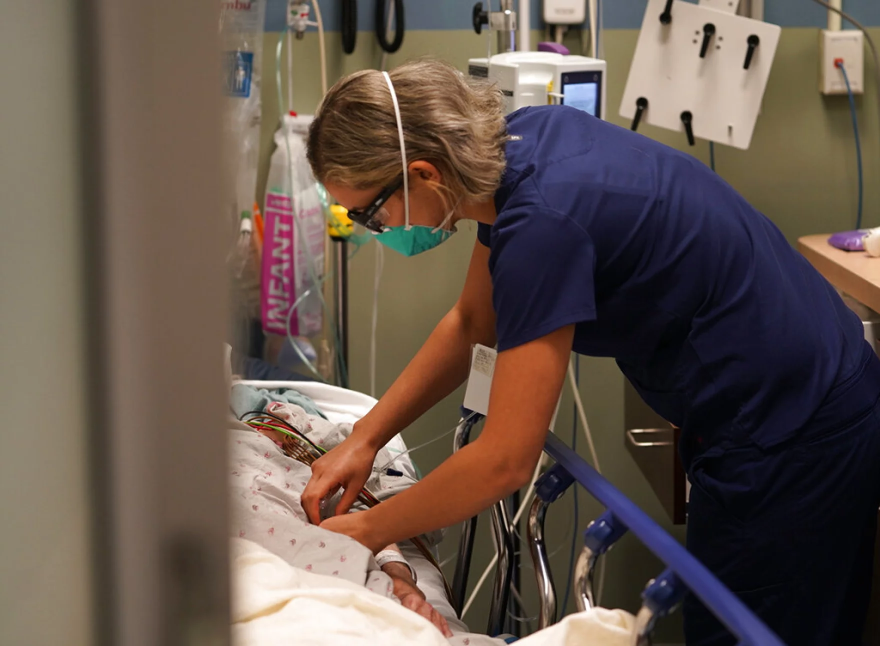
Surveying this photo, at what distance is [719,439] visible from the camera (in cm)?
151

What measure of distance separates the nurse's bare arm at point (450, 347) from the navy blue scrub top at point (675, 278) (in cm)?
28

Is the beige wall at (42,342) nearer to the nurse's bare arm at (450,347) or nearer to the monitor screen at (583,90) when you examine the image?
the nurse's bare arm at (450,347)

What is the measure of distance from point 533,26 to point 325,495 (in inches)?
66.3

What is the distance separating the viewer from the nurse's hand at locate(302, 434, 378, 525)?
62.8 inches

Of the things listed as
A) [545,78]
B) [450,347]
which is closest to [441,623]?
[450,347]

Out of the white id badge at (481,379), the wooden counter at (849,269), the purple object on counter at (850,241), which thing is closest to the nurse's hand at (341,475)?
the white id badge at (481,379)

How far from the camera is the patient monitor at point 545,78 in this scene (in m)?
2.24

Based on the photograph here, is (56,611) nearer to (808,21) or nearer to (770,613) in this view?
(770,613)

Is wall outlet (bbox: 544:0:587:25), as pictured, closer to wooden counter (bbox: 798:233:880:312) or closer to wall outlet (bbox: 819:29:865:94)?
wall outlet (bbox: 819:29:865:94)

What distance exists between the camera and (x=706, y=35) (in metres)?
2.57

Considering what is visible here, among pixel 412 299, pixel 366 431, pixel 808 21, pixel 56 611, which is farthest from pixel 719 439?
pixel 808 21

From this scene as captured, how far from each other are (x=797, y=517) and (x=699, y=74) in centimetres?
151

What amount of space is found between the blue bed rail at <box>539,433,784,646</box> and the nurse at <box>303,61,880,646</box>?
12 centimetres

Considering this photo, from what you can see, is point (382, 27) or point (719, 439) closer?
point (719, 439)
